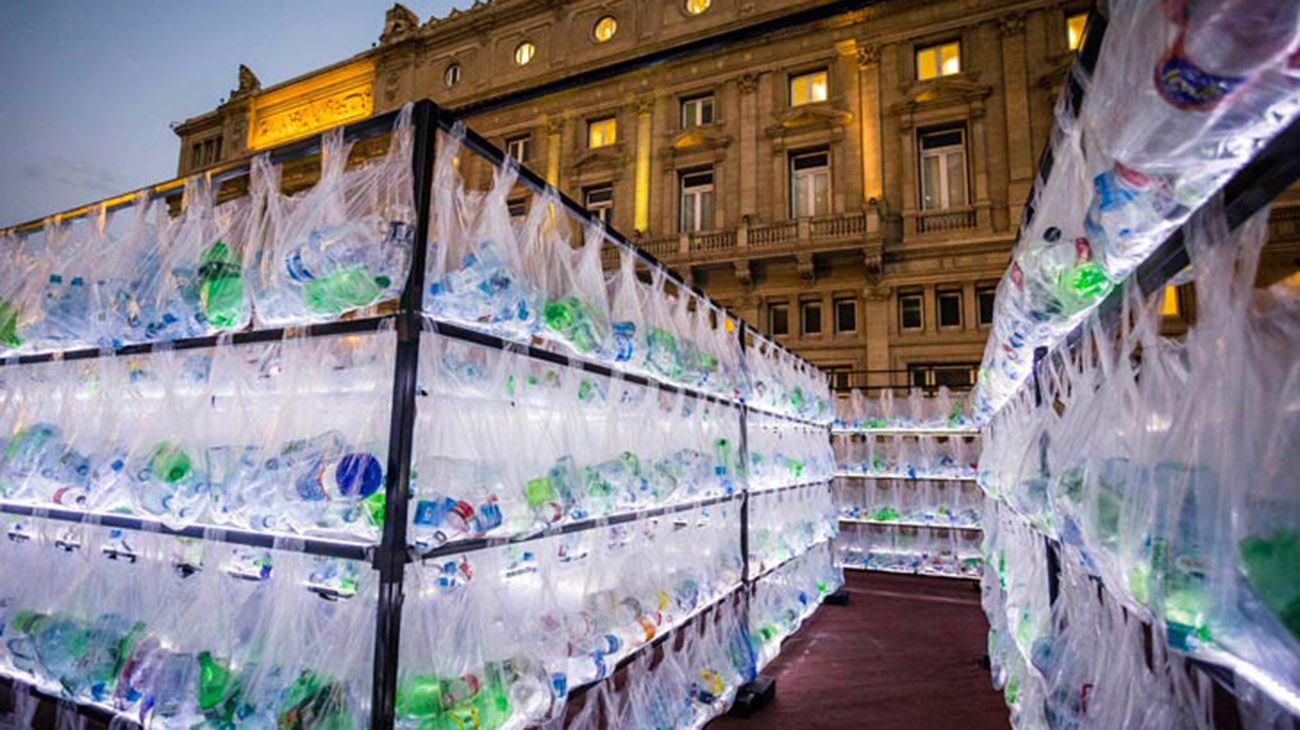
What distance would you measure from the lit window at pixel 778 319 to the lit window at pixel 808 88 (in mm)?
4530

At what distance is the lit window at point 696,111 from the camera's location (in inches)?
596

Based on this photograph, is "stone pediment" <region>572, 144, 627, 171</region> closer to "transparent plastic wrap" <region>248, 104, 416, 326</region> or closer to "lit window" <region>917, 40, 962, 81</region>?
"lit window" <region>917, 40, 962, 81</region>

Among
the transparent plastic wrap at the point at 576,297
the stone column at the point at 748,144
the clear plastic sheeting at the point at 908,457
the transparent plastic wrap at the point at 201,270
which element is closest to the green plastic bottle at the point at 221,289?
the transparent plastic wrap at the point at 201,270

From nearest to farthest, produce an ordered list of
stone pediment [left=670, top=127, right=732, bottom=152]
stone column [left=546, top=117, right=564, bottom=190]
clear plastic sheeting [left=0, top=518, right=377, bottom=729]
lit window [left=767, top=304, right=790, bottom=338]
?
clear plastic sheeting [left=0, top=518, right=377, bottom=729]
lit window [left=767, top=304, right=790, bottom=338]
stone pediment [left=670, top=127, right=732, bottom=152]
stone column [left=546, top=117, right=564, bottom=190]

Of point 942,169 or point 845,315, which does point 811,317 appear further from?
point 942,169

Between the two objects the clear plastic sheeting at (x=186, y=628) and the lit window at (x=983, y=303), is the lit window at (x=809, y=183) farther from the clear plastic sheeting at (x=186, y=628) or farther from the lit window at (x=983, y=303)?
the clear plastic sheeting at (x=186, y=628)

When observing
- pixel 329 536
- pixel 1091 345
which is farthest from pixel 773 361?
pixel 329 536

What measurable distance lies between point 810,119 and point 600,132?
211 inches

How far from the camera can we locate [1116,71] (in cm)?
125

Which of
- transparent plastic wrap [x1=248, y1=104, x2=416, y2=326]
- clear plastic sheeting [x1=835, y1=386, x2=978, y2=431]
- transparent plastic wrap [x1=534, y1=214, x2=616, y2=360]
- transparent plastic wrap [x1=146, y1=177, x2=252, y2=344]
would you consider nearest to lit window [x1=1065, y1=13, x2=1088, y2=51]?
clear plastic sheeting [x1=835, y1=386, x2=978, y2=431]

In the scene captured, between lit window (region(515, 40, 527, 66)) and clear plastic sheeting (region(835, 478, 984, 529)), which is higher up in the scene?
lit window (region(515, 40, 527, 66))

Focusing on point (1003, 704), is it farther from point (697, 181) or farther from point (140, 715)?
point (697, 181)

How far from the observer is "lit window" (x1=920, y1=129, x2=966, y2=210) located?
13039 millimetres

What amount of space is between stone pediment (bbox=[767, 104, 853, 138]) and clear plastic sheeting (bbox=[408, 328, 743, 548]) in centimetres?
1214
